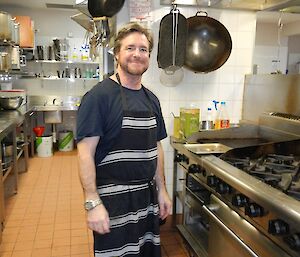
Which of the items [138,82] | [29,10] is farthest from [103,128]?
[29,10]

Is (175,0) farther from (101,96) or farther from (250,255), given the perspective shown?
(250,255)

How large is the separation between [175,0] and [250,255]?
1.77 m

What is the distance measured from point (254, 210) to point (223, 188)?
10.5 inches

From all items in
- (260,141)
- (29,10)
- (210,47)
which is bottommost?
(260,141)

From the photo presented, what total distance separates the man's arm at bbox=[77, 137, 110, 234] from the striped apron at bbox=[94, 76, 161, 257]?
0.23ft

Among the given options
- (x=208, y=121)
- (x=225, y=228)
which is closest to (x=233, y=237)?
(x=225, y=228)

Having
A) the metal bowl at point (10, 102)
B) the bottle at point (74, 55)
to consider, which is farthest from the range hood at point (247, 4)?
the bottle at point (74, 55)

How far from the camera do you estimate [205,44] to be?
7.27 feet

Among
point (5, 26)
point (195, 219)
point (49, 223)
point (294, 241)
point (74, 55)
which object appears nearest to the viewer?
point (294, 241)

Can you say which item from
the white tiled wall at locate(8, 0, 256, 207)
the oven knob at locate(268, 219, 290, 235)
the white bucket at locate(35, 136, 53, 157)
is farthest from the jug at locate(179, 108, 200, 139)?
the white bucket at locate(35, 136, 53, 157)

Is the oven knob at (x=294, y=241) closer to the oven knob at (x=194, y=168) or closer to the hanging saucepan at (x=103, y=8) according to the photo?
the oven knob at (x=194, y=168)

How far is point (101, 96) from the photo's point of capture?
4.43 ft

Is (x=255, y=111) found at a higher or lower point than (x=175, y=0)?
lower

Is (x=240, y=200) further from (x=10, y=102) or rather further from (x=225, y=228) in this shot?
(x=10, y=102)
